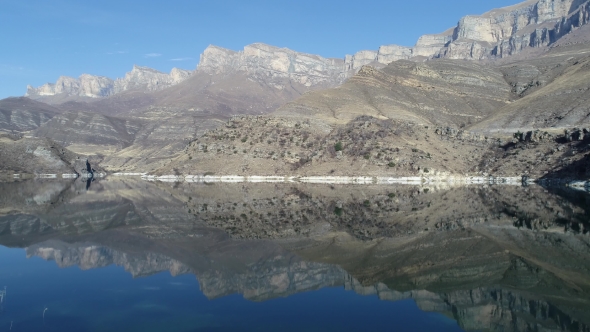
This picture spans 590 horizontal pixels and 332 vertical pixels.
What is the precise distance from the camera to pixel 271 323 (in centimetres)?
1644

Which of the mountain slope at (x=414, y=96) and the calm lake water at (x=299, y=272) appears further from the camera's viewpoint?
the mountain slope at (x=414, y=96)

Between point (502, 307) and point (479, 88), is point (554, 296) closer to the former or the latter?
point (502, 307)

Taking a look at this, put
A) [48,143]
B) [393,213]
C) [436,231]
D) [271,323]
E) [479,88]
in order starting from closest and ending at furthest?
[271,323], [436,231], [393,213], [48,143], [479,88]

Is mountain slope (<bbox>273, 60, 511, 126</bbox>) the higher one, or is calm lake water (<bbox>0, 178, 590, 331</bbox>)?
mountain slope (<bbox>273, 60, 511, 126</bbox>)

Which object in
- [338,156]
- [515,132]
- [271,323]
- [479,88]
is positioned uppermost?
[479,88]

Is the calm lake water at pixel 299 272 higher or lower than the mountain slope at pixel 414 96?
lower

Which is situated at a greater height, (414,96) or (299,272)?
(414,96)

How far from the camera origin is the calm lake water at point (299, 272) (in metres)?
16.8

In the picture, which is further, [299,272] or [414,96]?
[414,96]

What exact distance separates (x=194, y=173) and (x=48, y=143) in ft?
242

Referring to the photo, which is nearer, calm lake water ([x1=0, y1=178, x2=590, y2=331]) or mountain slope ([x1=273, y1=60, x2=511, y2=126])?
calm lake water ([x1=0, y1=178, x2=590, y2=331])

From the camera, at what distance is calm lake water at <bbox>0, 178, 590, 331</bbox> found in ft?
55.0

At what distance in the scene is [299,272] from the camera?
76.4 ft

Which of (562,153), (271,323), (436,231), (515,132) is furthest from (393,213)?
(515,132)
